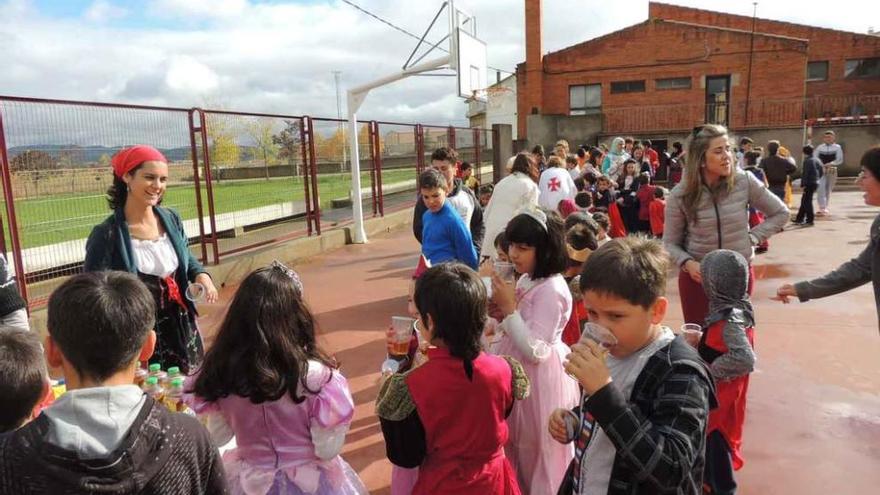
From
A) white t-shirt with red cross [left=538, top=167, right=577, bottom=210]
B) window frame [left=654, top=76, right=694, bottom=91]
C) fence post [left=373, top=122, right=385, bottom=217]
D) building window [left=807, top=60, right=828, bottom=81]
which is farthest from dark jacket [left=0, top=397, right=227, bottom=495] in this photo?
building window [left=807, top=60, right=828, bottom=81]

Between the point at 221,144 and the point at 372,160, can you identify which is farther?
the point at 372,160

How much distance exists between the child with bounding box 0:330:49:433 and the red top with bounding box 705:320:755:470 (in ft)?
8.07

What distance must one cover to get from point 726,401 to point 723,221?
3.79 ft

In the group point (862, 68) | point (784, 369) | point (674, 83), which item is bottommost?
point (784, 369)

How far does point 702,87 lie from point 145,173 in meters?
26.5

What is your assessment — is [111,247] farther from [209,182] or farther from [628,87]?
[628,87]

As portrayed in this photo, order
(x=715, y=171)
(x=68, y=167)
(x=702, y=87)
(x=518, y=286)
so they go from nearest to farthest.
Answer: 1. (x=518, y=286)
2. (x=715, y=171)
3. (x=68, y=167)
4. (x=702, y=87)

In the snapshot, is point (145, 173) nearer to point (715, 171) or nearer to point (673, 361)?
point (673, 361)

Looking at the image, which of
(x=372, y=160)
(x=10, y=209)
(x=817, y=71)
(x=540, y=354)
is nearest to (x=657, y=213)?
(x=372, y=160)

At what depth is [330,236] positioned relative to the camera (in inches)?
399

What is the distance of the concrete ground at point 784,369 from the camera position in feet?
10.2

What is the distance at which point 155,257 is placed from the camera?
3012 mm

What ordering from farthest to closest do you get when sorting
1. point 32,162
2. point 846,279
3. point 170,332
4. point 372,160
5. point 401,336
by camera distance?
point 372,160
point 32,162
point 170,332
point 846,279
point 401,336

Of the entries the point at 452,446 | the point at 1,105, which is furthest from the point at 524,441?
the point at 1,105
